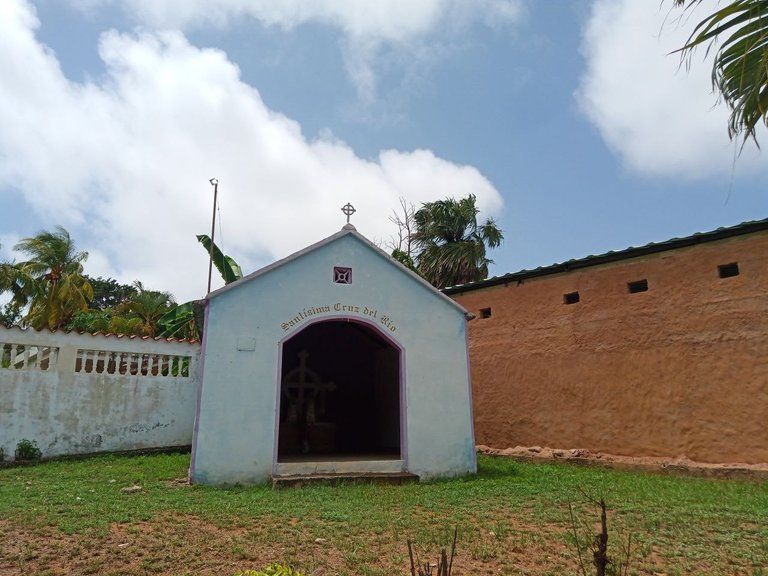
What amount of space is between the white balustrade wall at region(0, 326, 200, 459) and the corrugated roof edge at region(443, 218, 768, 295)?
7662 mm

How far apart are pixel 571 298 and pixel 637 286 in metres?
1.50

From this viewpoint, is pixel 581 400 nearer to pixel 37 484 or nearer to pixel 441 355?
pixel 441 355

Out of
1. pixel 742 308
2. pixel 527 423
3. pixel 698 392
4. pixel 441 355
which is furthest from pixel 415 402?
pixel 742 308

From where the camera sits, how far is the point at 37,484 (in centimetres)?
865

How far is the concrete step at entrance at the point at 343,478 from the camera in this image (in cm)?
901

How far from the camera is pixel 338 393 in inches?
581

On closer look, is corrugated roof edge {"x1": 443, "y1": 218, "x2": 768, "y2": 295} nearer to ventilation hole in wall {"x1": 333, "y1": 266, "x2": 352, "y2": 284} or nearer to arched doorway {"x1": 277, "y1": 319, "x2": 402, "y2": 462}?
arched doorway {"x1": 277, "y1": 319, "x2": 402, "y2": 462}

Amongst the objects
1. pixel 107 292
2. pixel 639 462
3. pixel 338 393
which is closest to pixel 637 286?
pixel 639 462

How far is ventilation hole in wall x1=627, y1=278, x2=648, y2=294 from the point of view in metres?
11.3

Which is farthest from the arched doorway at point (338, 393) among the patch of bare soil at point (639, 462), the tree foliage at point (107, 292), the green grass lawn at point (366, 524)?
the tree foliage at point (107, 292)

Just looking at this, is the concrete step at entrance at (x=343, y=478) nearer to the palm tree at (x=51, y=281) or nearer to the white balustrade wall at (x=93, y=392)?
the white balustrade wall at (x=93, y=392)

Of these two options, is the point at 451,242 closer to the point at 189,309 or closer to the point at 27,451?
the point at 189,309

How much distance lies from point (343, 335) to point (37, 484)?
8136 millimetres

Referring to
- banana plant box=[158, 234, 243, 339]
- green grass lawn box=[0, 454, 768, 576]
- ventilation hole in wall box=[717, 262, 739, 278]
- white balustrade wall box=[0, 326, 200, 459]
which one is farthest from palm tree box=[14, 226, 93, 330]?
ventilation hole in wall box=[717, 262, 739, 278]
